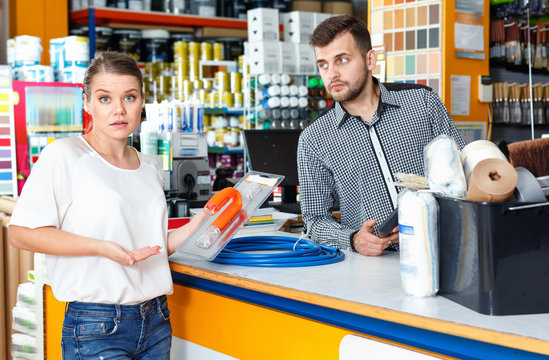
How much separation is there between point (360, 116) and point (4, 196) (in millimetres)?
2765

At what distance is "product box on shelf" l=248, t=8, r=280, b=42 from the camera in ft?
25.3

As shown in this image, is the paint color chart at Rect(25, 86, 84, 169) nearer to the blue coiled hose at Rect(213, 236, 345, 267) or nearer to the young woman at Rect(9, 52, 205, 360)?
the blue coiled hose at Rect(213, 236, 345, 267)

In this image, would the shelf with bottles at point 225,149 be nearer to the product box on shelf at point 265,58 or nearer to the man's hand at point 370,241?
the product box on shelf at point 265,58

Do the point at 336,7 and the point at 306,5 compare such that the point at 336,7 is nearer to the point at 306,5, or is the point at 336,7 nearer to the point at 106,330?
the point at 306,5

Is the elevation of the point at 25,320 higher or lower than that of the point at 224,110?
lower

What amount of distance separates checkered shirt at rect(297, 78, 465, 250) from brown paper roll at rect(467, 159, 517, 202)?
4.05 ft

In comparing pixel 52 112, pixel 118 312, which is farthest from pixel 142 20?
pixel 118 312

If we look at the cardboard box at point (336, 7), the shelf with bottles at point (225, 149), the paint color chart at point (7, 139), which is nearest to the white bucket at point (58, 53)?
the paint color chart at point (7, 139)

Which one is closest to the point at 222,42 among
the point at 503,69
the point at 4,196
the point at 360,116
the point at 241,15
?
the point at 241,15

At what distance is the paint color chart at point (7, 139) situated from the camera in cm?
484

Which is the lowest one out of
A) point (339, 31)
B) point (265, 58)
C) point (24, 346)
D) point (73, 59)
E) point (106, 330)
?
point (24, 346)

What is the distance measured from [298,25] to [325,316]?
641 cm

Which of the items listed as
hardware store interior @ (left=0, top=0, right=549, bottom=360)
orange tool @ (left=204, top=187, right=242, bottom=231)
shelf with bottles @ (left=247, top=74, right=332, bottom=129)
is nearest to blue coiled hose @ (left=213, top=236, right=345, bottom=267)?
hardware store interior @ (left=0, top=0, right=549, bottom=360)

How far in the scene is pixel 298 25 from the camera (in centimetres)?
799
